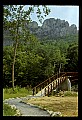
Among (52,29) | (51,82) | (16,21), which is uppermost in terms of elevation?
(16,21)

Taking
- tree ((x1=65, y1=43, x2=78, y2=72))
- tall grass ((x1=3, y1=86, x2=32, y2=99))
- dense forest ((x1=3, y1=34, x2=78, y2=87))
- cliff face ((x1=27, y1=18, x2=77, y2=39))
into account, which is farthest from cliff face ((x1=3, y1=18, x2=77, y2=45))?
tall grass ((x1=3, y1=86, x2=32, y2=99))

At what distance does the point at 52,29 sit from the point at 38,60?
73cm

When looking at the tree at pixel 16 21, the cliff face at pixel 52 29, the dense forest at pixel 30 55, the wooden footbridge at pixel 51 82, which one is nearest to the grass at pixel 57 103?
the wooden footbridge at pixel 51 82

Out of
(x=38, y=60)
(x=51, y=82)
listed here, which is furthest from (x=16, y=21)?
(x=51, y=82)

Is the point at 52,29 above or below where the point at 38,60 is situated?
above

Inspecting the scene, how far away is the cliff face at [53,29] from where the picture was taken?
385 centimetres

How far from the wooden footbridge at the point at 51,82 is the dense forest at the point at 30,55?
3.9 inches

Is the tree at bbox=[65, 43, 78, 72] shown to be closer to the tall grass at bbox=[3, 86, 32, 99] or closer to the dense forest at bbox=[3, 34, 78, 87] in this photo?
the dense forest at bbox=[3, 34, 78, 87]

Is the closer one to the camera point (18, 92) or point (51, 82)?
point (18, 92)

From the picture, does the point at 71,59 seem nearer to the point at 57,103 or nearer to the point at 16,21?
the point at 57,103

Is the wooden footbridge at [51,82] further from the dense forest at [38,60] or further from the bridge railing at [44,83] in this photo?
the dense forest at [38,60]

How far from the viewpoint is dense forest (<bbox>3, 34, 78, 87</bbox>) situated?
13.8 feet

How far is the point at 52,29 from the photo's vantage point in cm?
400

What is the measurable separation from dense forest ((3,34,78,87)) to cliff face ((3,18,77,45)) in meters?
0.11
